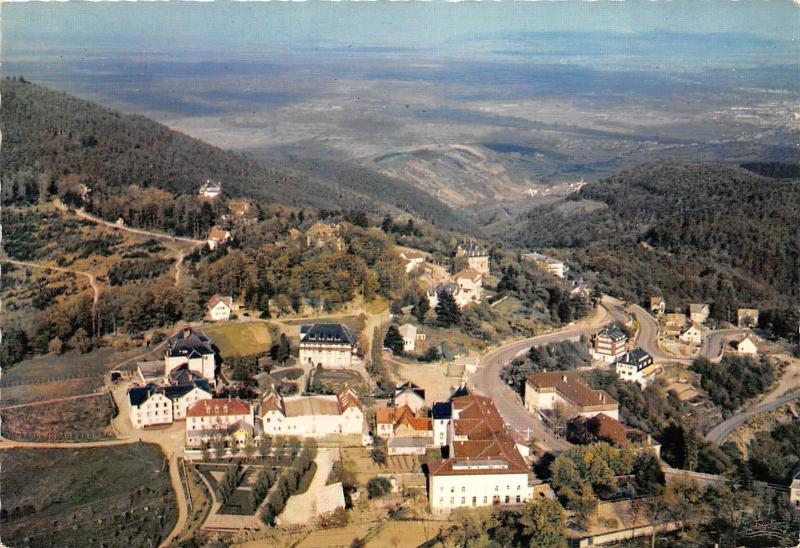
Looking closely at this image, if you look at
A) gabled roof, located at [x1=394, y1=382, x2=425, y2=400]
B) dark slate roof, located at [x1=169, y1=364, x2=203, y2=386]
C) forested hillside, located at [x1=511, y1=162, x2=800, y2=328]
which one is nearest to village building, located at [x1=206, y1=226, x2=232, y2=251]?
dark slate roof, located at [x1=169, y1=364, x2=203, y2=386]

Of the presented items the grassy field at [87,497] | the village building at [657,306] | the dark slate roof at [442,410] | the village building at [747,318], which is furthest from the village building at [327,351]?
the village building at [747,318]

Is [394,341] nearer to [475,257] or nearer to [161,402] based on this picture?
[161,402]

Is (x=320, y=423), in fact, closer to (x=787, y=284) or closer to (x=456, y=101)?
(x=787, y=284)

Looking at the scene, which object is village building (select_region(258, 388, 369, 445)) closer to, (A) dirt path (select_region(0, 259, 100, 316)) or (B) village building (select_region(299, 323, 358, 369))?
(B) village building (select_region(299, 323, 358, 369))

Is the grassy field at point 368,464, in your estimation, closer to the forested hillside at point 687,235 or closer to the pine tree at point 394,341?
the pine tree at point 394,341

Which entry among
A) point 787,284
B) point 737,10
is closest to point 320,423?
point 787,284

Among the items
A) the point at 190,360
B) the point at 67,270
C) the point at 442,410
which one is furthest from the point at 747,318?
the point at 67,270

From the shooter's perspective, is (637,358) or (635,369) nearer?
(635,369)
